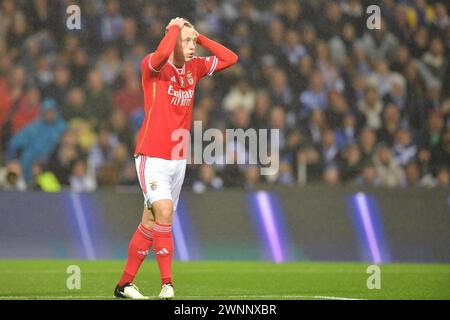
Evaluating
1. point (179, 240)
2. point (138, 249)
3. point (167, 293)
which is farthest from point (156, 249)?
point (179, 240)

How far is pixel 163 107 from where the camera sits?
8000 millimetres

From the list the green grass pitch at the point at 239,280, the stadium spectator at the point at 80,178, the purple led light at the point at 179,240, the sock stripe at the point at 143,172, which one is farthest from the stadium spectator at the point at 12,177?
the sock stripe at the point at 143,172

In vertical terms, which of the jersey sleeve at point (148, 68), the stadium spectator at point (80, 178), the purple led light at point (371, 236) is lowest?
the jersey sleeve at point (148, 68)

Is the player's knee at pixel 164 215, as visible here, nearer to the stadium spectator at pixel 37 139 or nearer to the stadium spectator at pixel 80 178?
the stadium spectator at pixel 80 178

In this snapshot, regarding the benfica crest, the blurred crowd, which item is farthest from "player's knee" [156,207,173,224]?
the blurred crowd

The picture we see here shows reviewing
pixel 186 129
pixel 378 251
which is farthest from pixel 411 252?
pixel 186 129

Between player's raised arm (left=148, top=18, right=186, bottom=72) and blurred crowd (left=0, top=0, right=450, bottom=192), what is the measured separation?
527cm

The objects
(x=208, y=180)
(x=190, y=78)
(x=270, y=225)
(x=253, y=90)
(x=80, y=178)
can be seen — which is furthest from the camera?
(x=253, y=90)

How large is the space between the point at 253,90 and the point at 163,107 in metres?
6.21

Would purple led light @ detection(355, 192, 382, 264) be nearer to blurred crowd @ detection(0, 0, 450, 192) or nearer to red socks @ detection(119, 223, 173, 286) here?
blurred crowd @ detection(0, 0, 450, 192)

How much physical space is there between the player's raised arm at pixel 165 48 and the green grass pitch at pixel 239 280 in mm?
1817

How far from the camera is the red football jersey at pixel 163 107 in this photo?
7.96m

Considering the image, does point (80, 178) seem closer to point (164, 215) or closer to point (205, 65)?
point (205, 65)

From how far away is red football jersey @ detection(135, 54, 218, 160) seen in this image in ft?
26.1
